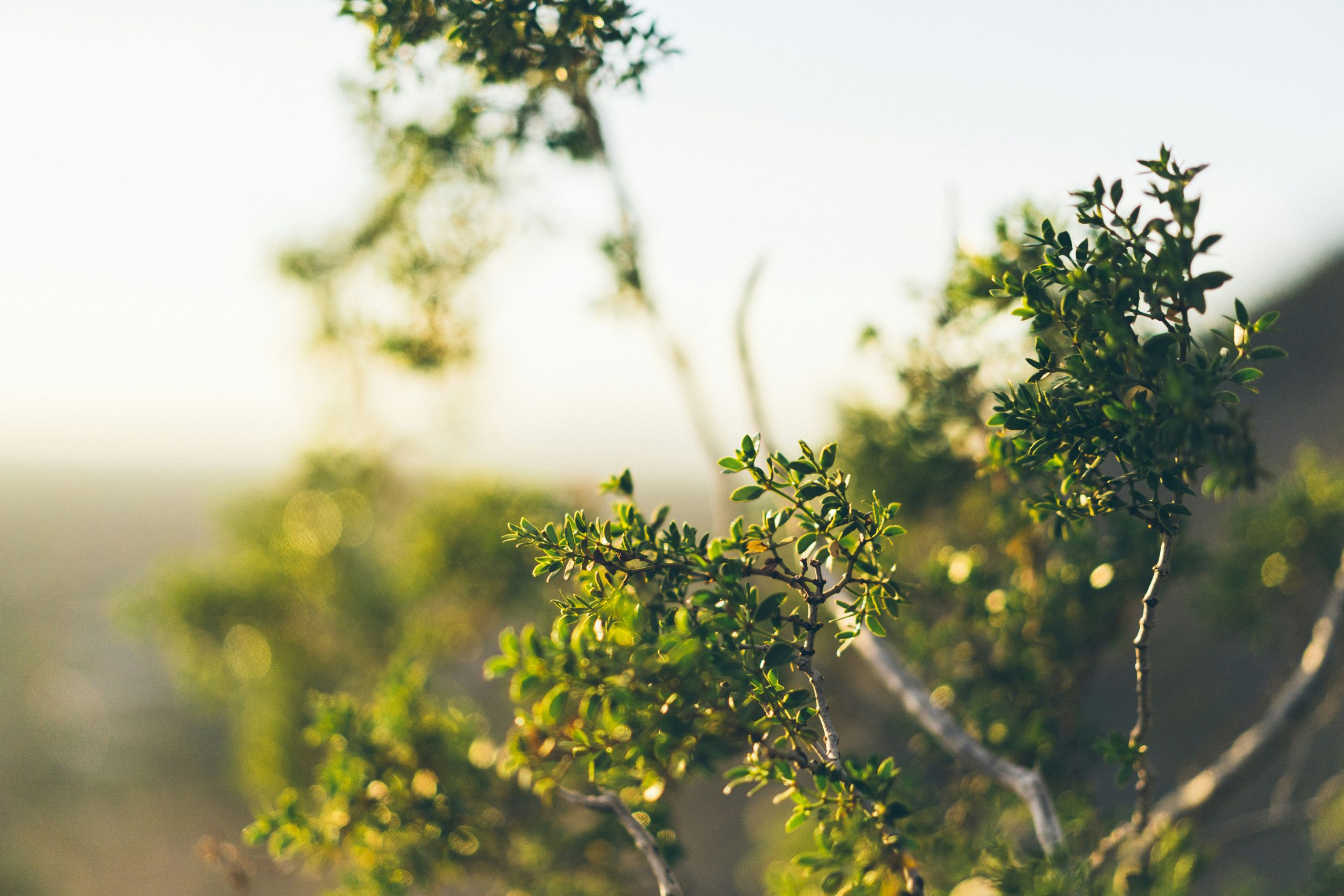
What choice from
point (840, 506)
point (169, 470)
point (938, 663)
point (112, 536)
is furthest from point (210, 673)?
point (169, 470)

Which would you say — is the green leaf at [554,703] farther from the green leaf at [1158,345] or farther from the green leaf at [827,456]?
the green leaf at [1158,345]

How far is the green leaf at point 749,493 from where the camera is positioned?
225 centimetres

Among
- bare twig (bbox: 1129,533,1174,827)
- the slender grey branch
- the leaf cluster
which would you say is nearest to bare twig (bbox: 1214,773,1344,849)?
the slender grey branch

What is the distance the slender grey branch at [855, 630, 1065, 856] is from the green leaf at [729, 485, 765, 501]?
1517 millimetres

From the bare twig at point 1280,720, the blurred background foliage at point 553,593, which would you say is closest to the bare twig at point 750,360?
the blurred background foliage at point 553,593

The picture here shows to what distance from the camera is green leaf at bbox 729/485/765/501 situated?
225cm

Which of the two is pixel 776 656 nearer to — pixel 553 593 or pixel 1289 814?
pixel 1289 814

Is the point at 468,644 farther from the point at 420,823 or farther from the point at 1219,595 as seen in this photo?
the point at 1219,595

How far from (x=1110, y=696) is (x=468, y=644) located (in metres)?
10.5

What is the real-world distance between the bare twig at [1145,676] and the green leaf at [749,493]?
1.47m

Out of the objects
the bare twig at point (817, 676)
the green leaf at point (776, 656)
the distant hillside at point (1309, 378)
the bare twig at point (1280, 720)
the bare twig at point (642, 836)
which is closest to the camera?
the green leaf at point (776, 656)

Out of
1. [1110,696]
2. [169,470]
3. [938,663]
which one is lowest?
[1110,696]

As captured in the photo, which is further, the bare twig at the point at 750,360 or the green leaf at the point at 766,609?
the bare twig at the point at 750,360

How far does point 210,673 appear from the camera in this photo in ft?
32.3
